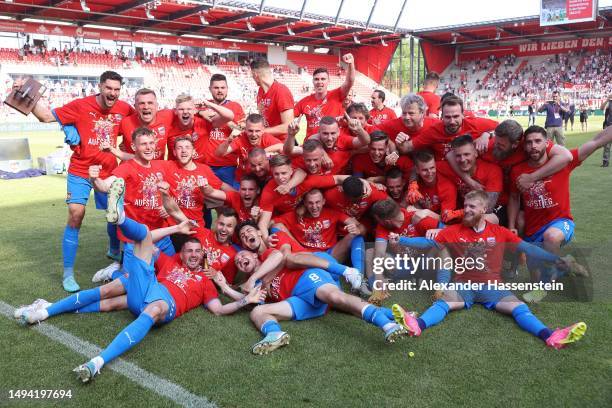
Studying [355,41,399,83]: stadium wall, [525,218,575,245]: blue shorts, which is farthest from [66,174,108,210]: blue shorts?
[355,41,399,83]: stadium wall

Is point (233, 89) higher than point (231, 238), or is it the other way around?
point (233, 89)

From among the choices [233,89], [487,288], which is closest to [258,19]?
[233,89]

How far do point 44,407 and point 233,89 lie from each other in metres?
40.0

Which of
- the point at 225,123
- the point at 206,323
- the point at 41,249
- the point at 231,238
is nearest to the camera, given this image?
the point at 206,323

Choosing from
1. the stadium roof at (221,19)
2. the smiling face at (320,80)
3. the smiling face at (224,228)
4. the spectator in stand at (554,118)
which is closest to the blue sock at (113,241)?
the smiling face at (224,228)

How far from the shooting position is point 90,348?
374 centimetres

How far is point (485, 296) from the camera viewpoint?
171 inches

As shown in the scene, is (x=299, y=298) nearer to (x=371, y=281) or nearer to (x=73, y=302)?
(x=371, y=281)

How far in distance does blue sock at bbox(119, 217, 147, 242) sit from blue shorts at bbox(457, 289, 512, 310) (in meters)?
2.68

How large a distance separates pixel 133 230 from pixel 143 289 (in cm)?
49

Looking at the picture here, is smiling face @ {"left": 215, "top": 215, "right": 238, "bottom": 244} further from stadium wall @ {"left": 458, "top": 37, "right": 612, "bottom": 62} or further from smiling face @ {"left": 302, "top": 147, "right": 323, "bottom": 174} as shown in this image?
stadium wall @ {"left": 458, "top": 37, "right": 612, "bottom": 62}

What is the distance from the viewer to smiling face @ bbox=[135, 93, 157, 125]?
213 inches

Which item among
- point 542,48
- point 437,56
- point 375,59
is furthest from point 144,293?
point 542,48

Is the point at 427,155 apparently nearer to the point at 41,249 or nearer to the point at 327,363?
the point at 327,363
